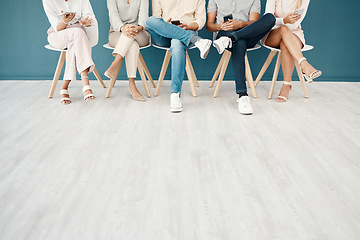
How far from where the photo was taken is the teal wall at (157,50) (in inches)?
154

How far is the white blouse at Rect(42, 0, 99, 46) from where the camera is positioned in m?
3.22

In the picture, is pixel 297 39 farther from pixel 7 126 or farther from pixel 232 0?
pixel 7 126

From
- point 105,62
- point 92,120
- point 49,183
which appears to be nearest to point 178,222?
point 49,183

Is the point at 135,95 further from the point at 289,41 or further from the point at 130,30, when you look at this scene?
the point at 289,41

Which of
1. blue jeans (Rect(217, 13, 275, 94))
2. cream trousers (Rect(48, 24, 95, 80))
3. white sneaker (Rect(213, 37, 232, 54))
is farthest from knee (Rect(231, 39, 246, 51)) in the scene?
cream trousers (Rect(48, 24, 95, 80))

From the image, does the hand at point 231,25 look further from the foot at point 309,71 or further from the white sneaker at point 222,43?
the foot at point 309,71

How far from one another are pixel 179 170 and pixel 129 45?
1611mm

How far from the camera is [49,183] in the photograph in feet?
6.15

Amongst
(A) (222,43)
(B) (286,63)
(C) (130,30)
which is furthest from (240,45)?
(C) (130,30)

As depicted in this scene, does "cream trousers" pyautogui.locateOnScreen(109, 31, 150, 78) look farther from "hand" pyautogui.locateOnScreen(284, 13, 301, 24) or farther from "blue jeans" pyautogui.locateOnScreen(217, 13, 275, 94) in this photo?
"hand" pyautogui.locateOnScreen(284, 13, 301, 24)

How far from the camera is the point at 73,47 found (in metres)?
3.24

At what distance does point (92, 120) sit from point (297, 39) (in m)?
1.88

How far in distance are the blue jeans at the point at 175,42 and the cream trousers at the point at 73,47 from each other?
1.98ft

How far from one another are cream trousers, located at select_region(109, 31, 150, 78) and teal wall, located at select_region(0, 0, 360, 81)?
0.66m
